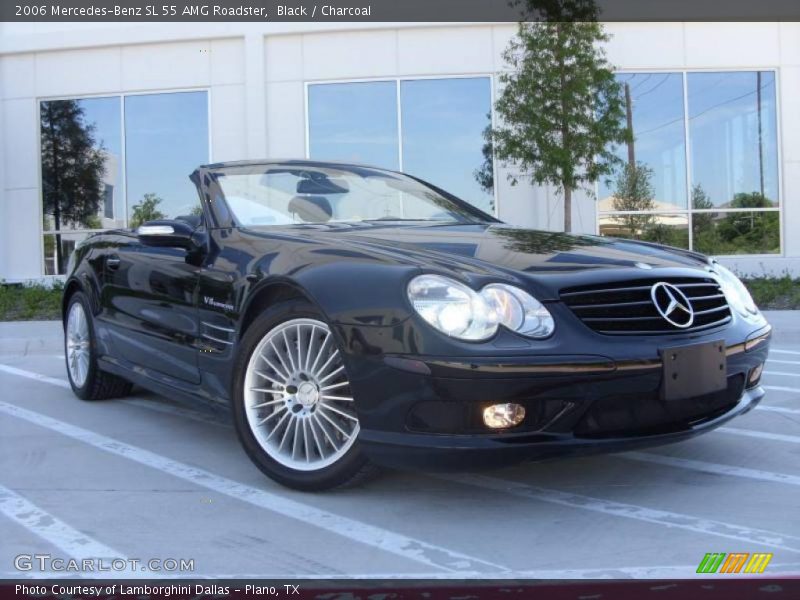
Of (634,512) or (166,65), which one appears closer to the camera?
(634,512)

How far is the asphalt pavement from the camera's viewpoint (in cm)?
263

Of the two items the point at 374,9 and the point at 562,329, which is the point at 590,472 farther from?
the point at 374,9

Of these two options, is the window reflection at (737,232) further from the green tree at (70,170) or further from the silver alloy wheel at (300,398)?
the silver alloy wheel at (300,398)

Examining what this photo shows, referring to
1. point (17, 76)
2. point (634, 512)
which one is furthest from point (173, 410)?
point (17, 76)

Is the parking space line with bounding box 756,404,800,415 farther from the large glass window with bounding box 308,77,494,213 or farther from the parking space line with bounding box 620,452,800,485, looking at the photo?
the large glass window with bounding box 308,77,494,213

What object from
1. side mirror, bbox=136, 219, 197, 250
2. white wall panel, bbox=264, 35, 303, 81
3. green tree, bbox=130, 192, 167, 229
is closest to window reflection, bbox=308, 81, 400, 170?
white wall panel, bbox=264, 35, 303, 81

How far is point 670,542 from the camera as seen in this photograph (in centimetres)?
275

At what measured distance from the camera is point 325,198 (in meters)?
4.26

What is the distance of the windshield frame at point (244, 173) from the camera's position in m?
3.99

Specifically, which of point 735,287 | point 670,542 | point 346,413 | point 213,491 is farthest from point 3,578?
point 735,287

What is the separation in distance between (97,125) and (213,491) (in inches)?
534

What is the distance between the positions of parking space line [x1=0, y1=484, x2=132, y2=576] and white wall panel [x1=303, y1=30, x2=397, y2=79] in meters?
11.9

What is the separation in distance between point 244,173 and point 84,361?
1923 millimetres
